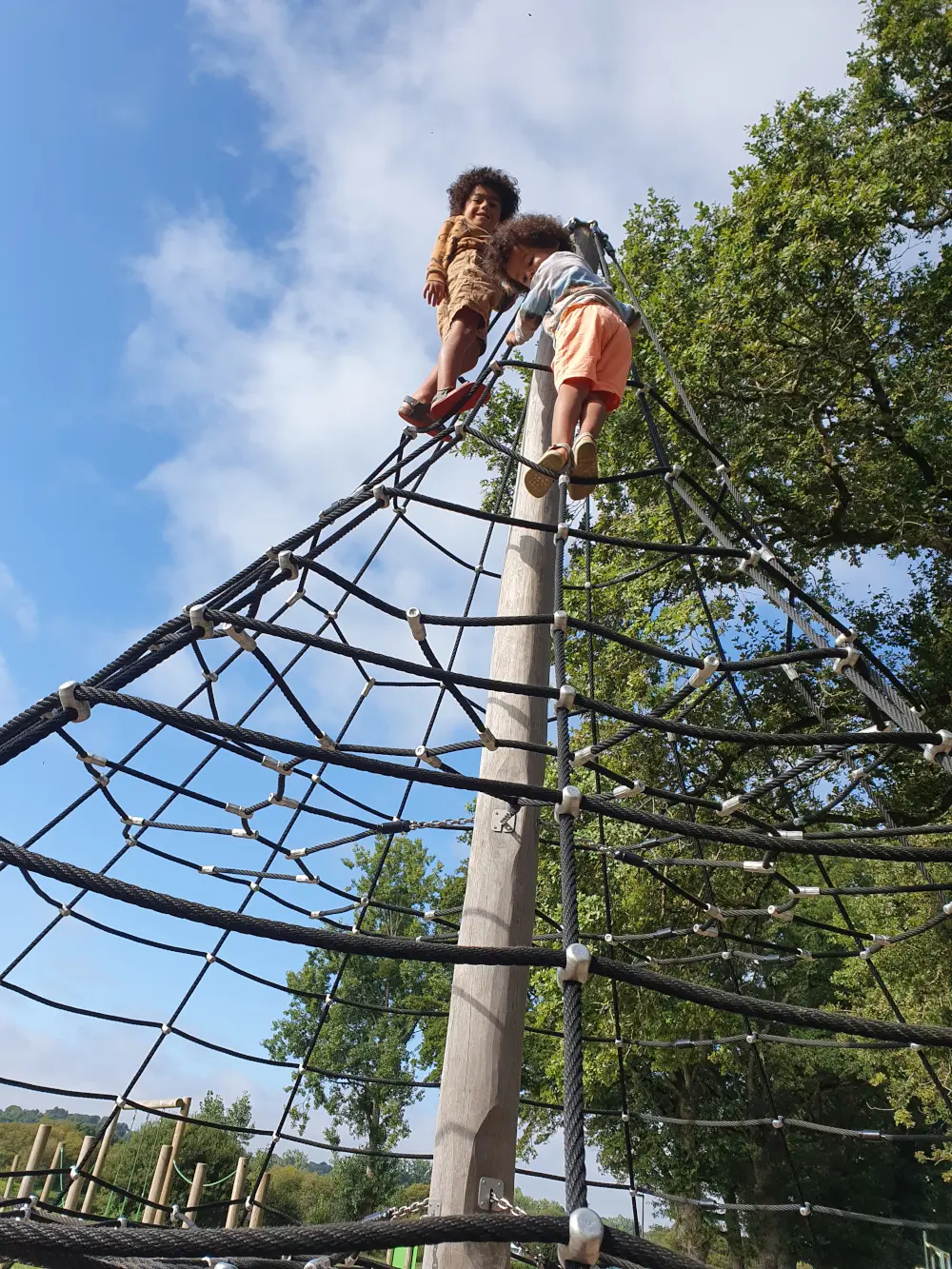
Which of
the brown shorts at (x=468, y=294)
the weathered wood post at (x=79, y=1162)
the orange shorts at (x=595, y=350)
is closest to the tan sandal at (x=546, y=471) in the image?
the orange shorts at (x=595, y=350)

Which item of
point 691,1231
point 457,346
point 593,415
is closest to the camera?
point 593,415

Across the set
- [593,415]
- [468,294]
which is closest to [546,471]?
[593,415]

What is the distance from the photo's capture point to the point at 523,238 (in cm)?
324

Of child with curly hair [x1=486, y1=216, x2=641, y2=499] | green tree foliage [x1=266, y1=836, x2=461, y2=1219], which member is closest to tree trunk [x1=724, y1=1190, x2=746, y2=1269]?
green tree foliage [x1=266, y1=836, x2=461, y2=1219]

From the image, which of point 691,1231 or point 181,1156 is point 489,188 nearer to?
point 691,1231

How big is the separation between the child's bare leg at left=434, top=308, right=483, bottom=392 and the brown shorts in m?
0.02

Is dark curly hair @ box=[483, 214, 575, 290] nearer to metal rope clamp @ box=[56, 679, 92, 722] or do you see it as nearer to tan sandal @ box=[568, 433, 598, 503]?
tan sandal @ box=[568, 433, 598, 503]

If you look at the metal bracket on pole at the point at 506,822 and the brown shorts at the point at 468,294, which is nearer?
the metal bracket on pole at the point at 506,822

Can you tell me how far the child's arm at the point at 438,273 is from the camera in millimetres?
3359

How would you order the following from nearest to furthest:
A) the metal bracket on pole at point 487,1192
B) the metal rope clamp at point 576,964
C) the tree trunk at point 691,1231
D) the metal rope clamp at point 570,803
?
the metal rope clamp at point 576,964 < the metal rope clamp at point 570,803 < the metal bracket on pole at point 487,1192 < the tree trunk at point 691,1231

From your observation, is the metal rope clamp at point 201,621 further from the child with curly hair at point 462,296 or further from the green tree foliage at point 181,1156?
the green tree foliage at point 181,1156

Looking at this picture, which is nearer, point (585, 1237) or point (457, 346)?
point (585, 1237)

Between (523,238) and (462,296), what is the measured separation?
33cm

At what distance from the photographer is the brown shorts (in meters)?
3.21
